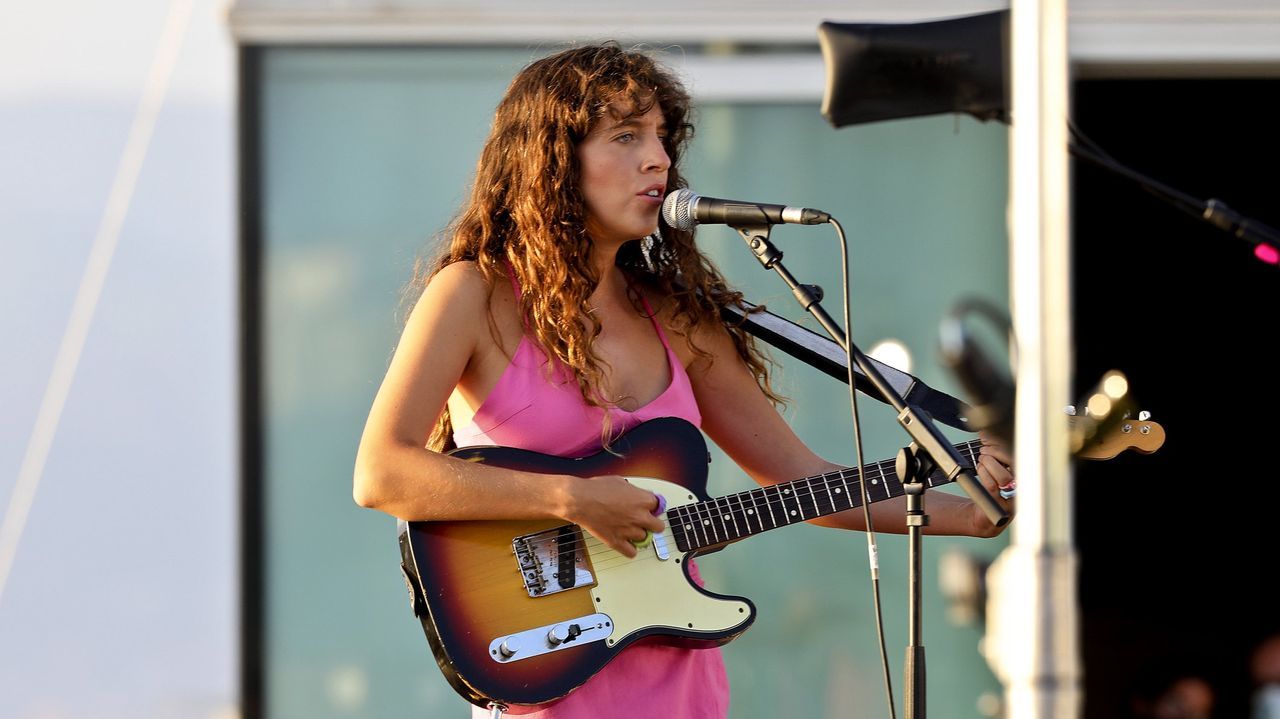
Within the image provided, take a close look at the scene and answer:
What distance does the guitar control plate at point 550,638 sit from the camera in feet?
7.64

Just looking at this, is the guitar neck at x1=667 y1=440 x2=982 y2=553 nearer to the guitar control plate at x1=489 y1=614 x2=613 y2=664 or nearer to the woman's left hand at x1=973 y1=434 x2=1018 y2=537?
the woman's left hand at x1=973 y1=434 x2=1018 y2=537

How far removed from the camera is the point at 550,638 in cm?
234

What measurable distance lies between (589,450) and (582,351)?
0.56ft

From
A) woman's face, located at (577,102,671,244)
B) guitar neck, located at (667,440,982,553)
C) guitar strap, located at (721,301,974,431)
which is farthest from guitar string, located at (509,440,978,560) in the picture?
woman's face, located at (577,102,671,244)

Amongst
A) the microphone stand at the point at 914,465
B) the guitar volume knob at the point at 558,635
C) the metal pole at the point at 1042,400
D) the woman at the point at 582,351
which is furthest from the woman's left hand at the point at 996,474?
the metal pole at the point at 1042,400

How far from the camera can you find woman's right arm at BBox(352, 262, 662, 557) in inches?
90.7

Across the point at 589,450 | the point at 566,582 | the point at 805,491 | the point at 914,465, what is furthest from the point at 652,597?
the point at 914,465

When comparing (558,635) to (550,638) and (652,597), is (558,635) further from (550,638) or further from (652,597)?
(652,597)

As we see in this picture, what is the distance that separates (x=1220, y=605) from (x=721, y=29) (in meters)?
3.55

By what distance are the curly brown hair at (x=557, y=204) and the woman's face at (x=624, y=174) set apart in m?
0.02

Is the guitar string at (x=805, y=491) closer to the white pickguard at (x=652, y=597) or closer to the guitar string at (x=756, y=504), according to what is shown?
the guitar string at (x=756, y=504)

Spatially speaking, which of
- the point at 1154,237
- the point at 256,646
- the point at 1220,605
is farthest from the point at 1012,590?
the point at 1220,605

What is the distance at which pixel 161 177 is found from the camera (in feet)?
14.9

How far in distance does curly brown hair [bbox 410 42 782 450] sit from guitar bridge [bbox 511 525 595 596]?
0.60 feet
